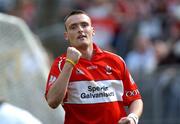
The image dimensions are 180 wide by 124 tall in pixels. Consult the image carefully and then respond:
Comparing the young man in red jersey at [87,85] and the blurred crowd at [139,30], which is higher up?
the blurred crowd at [139,30]

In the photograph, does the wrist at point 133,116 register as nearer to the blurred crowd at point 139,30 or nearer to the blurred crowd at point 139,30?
the blurred crowd at point 139,30

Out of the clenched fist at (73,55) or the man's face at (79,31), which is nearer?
the clenched fist at (73,55)

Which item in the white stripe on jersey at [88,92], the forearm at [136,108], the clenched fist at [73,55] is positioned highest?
the clenched fist at [73,55]

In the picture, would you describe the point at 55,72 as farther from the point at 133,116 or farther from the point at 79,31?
the point at 133,116

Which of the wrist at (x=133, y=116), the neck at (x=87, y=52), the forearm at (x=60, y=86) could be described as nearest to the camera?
the forearm at (x=60, y=86)

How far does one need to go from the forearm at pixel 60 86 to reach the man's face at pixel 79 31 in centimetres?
32

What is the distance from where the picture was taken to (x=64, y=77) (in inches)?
308

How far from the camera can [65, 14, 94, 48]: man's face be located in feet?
26.6

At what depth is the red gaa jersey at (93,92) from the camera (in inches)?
319

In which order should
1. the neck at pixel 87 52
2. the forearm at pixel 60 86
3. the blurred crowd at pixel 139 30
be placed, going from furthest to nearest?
the blurred crowd at pixel 139 30, the neck at pixel 87 52, the forearm at pixel 60 86

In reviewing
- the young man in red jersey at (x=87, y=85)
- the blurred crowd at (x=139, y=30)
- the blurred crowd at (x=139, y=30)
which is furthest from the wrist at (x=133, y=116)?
the blurred crowd at (x=139, y=30)

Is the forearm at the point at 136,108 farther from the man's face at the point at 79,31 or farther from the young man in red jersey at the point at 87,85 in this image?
the man's face at the point at 79,31

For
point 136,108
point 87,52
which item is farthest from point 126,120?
point 87,52

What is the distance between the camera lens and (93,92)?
8.13 m
